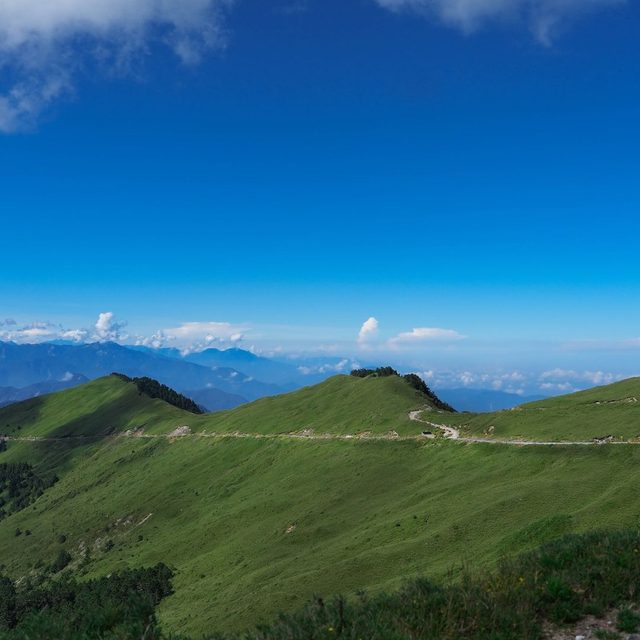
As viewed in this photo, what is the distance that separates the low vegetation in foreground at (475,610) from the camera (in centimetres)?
1505

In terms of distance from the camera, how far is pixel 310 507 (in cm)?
7925

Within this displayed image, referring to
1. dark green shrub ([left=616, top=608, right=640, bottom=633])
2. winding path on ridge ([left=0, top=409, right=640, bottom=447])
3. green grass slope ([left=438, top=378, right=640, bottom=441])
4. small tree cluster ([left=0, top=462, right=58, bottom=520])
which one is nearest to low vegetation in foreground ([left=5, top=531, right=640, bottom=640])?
dark green shrub ([left=616, top=608, right=640, bottom=633])

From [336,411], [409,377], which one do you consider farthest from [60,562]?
[409,377]

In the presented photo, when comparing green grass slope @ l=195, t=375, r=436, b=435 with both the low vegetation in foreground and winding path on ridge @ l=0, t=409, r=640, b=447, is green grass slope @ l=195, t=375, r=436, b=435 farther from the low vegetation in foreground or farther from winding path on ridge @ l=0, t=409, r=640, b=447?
the low vegetation in foreground

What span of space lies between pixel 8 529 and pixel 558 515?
17080 centimetres

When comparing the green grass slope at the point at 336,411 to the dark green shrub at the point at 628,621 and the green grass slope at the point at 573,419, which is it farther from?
the dark green shrub at the point at 628,621

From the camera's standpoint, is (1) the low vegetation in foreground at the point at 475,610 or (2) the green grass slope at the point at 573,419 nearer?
(1) the low vegetation in foreground at the point at 475,610

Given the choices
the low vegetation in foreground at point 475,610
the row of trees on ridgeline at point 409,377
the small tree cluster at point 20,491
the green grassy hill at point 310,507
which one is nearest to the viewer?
the low vegetation in foreground at point 475,610

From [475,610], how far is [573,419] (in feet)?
230

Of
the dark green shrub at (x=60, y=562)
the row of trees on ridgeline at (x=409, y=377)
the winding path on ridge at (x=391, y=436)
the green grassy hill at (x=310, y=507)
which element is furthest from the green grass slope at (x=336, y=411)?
the dark green shrub at (x=60, y=562)

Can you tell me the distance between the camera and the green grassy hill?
4469 cm

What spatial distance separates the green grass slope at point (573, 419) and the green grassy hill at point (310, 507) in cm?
621

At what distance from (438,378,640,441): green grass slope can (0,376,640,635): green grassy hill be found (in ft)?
20.4

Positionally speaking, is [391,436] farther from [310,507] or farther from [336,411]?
[336,411]
